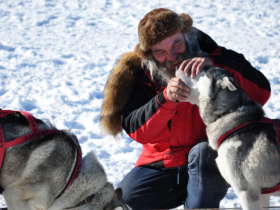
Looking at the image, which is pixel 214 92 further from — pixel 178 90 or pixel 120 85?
pixel 120 85

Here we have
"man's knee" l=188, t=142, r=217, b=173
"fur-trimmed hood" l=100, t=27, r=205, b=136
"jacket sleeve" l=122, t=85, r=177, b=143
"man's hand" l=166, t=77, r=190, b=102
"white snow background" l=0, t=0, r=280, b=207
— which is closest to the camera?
"man's hand" l=166, t=77, r=190, b=102

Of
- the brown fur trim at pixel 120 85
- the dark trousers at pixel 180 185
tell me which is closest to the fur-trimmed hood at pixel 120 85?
the brown fur trim at pixel 120 85

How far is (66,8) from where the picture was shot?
8.41 m

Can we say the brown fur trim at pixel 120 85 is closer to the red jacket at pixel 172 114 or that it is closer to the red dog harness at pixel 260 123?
the red jacket at pixel 172 114

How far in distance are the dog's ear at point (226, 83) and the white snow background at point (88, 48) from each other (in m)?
1.50

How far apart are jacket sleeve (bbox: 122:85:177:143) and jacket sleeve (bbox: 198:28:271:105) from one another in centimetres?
43

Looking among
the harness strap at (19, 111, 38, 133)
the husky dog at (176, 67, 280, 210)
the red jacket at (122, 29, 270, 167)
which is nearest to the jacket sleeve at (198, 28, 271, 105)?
the red jacket at (122, 29, 270, 167)

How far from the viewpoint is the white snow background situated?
4.91 metres

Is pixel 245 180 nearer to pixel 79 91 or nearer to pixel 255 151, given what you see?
pixel 255 151

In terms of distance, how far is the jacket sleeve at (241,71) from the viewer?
294cm

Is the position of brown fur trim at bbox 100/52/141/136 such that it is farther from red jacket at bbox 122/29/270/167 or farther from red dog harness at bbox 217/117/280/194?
red dog harness at bbox 217/117/280/194

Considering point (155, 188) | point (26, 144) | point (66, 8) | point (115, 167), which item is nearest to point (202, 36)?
point (155, 188)

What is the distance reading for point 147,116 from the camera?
298 cm

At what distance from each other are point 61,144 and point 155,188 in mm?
917
